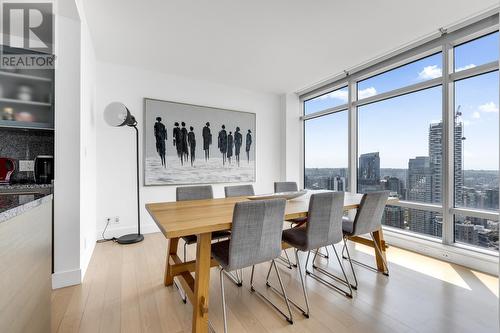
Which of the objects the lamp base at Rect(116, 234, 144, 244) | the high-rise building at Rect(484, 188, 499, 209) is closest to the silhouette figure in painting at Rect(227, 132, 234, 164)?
the lamp base at Rect(116, 234, 144, 244)

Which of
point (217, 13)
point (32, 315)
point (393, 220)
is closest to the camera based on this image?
point (32, 315)

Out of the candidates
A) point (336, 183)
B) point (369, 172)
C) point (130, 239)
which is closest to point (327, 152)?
point (336, 183)

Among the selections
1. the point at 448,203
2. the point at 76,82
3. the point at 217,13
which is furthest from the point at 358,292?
the point at 76,82

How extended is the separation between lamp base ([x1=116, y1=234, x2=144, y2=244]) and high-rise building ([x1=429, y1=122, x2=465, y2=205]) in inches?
161

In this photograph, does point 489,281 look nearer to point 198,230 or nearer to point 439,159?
point 439,159

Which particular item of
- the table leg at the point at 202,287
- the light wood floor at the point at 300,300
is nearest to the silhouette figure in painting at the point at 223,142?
the light wood floor at the point at 300,300

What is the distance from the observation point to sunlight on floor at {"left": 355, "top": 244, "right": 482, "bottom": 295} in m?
2.28

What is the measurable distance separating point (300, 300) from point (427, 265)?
1.74 metres

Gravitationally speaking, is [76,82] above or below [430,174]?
above

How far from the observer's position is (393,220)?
348cm

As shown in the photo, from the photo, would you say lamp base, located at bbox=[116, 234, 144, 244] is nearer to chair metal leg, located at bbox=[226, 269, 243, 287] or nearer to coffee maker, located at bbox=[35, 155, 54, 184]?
coffee maker, located at bbox=[35, 155, 54, 184]

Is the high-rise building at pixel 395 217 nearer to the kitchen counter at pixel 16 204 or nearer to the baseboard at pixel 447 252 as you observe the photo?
the baseboard at pixel 447 252

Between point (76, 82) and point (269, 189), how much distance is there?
12.5 ft

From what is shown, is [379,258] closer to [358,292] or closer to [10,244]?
[358,292]
